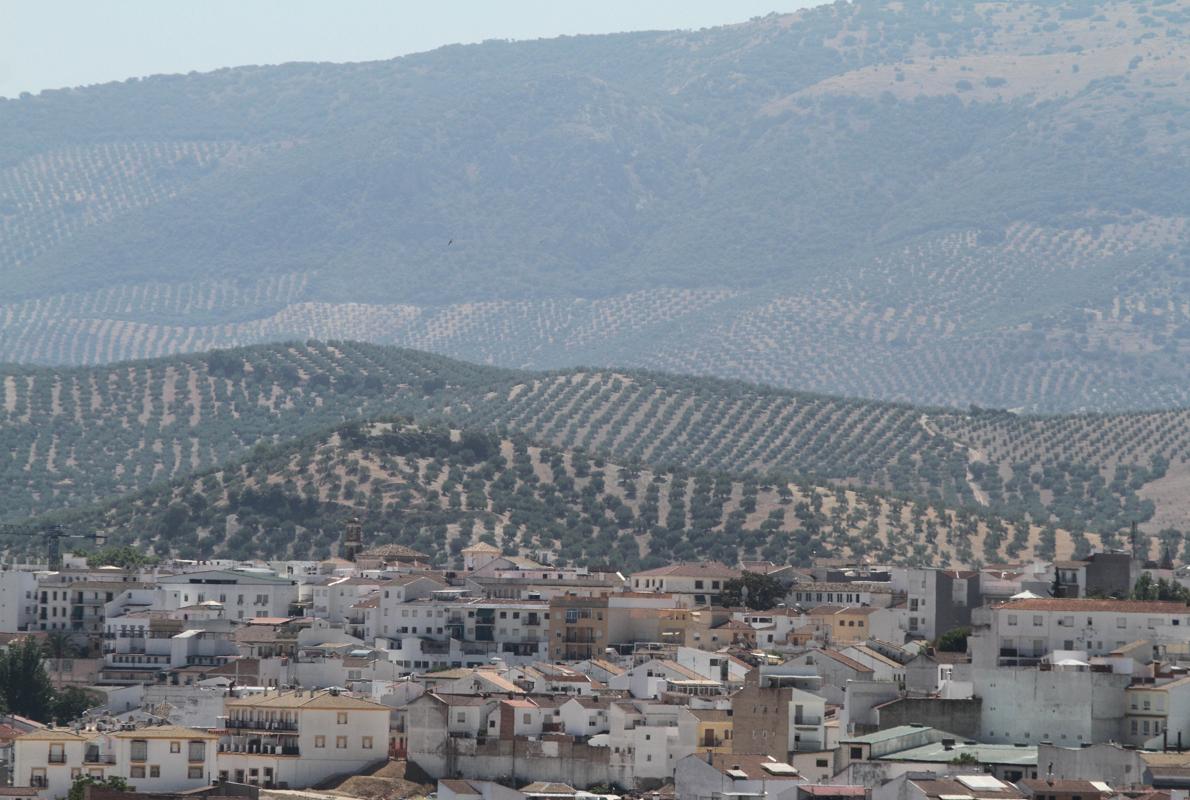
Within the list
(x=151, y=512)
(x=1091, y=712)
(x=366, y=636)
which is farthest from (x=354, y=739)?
(x=151, y=512)

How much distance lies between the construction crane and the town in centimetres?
2840

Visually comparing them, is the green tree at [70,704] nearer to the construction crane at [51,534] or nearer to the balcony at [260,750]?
the balcony at [260,750]

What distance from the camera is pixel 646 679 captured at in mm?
109750

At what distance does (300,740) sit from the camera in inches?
3895

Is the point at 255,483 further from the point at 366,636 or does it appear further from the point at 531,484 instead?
the point at 366,636

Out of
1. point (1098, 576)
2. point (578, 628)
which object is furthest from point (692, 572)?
point (1098, 576)

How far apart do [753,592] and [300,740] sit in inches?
1651

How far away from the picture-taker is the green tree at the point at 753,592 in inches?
5404

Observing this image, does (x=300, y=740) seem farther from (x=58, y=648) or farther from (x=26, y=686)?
(x=58, y=648)

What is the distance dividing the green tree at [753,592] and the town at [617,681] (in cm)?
13

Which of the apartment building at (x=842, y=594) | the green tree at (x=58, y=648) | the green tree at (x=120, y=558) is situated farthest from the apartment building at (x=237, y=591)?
the apartment building at (x=842, y=594)

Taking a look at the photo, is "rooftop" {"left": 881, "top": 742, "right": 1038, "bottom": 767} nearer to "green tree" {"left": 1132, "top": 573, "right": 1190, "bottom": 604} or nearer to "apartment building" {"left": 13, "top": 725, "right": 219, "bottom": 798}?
"apartment building" {"left": 13, "top": 725, "right": 219, "bottom": 798}

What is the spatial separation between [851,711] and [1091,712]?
8.10 metres

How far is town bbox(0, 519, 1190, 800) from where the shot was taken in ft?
306
